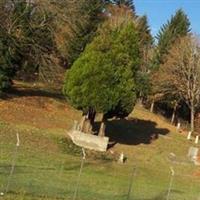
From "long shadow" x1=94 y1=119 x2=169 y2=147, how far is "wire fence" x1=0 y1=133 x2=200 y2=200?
894 centimetres

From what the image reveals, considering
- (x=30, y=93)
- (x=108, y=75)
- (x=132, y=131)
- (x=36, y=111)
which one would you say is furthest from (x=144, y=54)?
(x=108, y=75)

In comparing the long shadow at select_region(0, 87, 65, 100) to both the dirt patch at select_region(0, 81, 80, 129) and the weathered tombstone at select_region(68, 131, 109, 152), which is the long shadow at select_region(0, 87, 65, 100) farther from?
the weathered tombstone at select_region(68, 131, 109, 152)

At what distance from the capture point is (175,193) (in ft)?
87.8

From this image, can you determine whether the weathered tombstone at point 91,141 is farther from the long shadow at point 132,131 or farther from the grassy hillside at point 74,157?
the long shadow at point 132,131

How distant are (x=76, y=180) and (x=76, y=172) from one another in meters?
2.22

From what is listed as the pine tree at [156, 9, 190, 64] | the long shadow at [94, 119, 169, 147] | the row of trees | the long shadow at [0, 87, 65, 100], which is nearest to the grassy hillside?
the long shadow at [94, 119, 169, 147]

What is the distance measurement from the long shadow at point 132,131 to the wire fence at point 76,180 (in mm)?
8943

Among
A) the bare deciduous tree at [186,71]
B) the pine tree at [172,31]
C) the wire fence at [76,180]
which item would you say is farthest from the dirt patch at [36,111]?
the pine tree at [172,31]

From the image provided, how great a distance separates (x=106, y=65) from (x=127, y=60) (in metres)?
1.75

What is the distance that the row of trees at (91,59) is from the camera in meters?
39.4

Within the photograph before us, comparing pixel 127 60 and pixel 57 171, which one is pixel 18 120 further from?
pixel 57 171

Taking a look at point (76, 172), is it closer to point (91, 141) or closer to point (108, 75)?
point (91, 141)

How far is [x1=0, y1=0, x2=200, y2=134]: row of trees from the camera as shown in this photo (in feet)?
129

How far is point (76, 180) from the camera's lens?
23844mm
